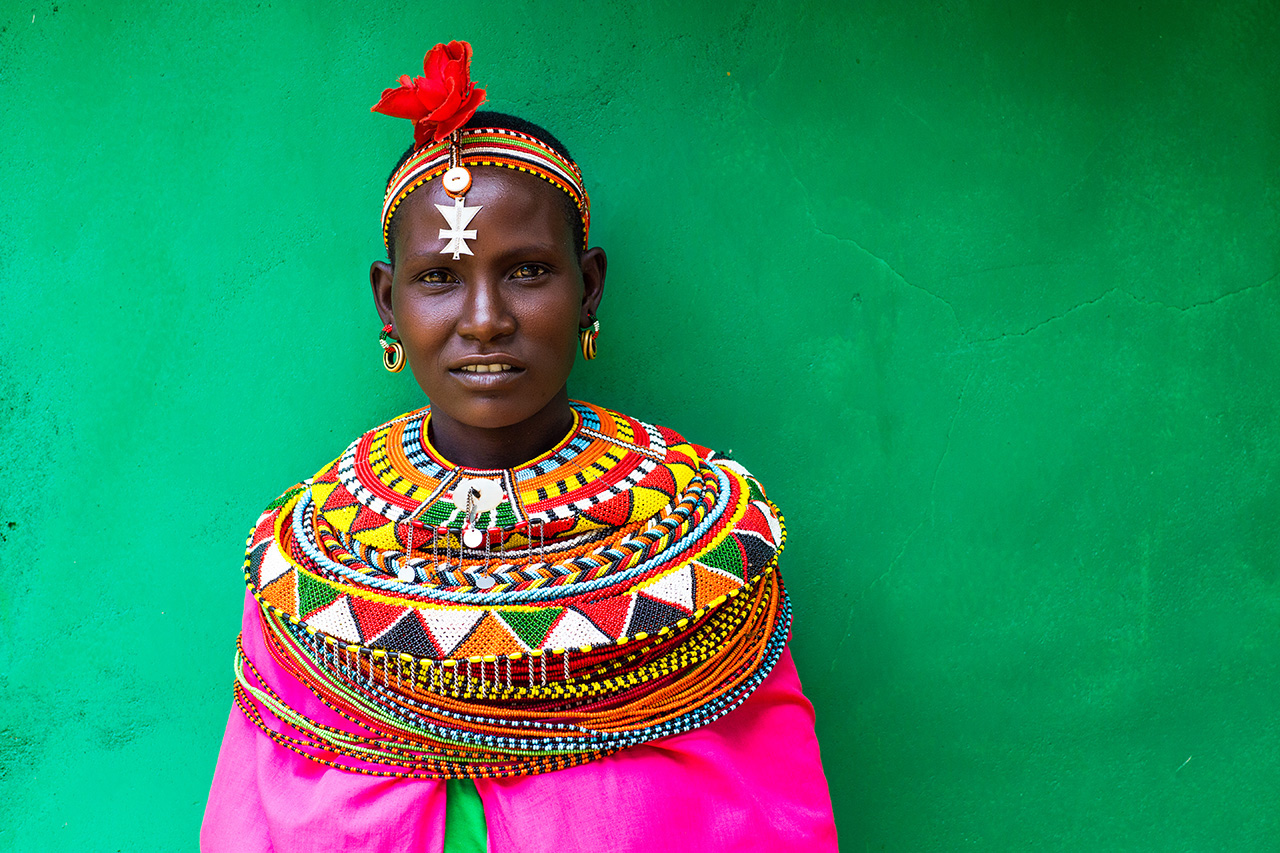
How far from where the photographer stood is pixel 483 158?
4.20 feet

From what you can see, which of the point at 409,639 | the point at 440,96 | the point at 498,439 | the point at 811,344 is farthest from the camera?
the point at 811,344

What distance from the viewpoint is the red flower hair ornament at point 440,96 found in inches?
48.6

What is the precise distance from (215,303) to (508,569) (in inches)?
35.2

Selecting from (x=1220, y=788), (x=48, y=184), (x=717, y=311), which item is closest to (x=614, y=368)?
(x=717, y=311)

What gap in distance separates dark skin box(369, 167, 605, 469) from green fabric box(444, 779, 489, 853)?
516mm

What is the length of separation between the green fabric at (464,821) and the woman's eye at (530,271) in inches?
28.5

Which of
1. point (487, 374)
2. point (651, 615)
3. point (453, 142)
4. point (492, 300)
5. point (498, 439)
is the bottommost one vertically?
point (651, 615)

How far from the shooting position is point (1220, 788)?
197 cm

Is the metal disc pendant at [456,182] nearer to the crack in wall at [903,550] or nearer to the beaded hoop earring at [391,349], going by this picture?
the beaded hoop earring at [391,349]

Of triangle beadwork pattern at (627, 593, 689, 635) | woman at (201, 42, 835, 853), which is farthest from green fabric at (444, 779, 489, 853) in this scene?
triangle beadwork pattern at (627, 593, 689, 635)

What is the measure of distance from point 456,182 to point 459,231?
7cm

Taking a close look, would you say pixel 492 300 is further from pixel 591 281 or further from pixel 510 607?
pixel 510 607

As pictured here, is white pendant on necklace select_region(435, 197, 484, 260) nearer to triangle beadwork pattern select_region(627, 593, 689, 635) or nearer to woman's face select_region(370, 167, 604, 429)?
woman's face select_region(370, 167, 604, 429)

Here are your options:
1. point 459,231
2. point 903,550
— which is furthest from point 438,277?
point 903,550
